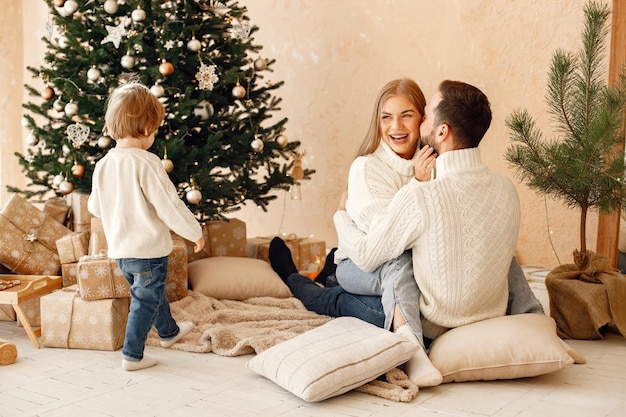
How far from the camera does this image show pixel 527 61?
4941 mm

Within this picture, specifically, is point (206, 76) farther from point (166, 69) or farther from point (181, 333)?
point (181, 333)

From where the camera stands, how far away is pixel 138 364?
108 inches

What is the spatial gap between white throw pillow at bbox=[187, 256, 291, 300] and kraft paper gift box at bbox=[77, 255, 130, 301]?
766 millimetres

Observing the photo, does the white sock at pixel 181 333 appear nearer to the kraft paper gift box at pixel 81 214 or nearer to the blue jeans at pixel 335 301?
the blue jeans at pixel 335 301

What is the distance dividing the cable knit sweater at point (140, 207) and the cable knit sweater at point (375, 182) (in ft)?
2.34

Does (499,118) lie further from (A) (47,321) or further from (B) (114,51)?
(A) (47,321)

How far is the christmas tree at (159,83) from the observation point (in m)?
3.77

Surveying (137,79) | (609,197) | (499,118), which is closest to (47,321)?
(137,79)

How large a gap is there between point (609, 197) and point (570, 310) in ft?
1.90

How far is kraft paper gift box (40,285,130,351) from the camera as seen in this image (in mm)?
3018

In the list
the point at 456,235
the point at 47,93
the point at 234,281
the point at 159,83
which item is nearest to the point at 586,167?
the point at 456,235

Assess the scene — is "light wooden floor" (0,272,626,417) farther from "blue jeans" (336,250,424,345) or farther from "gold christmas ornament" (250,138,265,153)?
"gold christmas ornament" (250,138,265,153)

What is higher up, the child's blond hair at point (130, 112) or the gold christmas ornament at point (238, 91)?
the gold christmas ornament at point (238, 91)

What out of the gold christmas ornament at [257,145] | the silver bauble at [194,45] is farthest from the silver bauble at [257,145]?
the silver bauble at [194,45]
